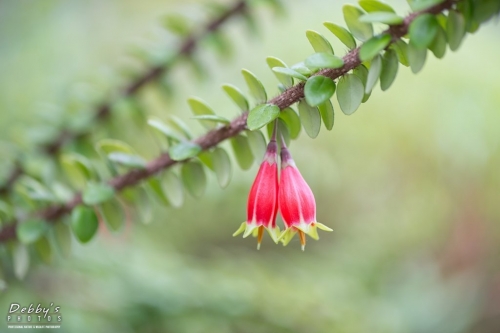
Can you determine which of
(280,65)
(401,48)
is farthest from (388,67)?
(280,65)

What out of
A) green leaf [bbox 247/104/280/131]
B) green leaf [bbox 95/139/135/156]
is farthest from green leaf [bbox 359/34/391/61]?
green leaf [bbox 95/139/135/156]

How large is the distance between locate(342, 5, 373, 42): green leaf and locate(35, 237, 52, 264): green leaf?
26.9 inches

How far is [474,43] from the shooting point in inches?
110

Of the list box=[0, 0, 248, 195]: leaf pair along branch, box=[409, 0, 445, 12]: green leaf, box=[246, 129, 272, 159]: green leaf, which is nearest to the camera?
box=[409, 0, 445, 12]: green leaf

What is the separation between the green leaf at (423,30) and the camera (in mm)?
520

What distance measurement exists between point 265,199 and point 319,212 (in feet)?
5.87

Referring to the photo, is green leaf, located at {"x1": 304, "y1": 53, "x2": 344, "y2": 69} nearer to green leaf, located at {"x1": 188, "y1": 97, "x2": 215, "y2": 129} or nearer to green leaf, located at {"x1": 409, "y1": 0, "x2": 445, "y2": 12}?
green leaf, located at {"x1": 409, "y1": 0, "x2": 445, "y2": 12}

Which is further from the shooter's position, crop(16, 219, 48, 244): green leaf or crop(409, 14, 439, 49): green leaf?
crop(16, 219, 48, 244): green leaf

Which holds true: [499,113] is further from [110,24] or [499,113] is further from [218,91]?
[110,24]

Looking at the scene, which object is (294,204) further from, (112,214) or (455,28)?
(112,214)

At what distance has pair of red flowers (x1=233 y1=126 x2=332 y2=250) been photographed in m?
0.63

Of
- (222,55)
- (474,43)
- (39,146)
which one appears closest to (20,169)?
(39,146)

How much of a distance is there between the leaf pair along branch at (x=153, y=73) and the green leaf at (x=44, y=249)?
282 mm

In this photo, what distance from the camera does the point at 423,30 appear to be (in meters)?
0.53
